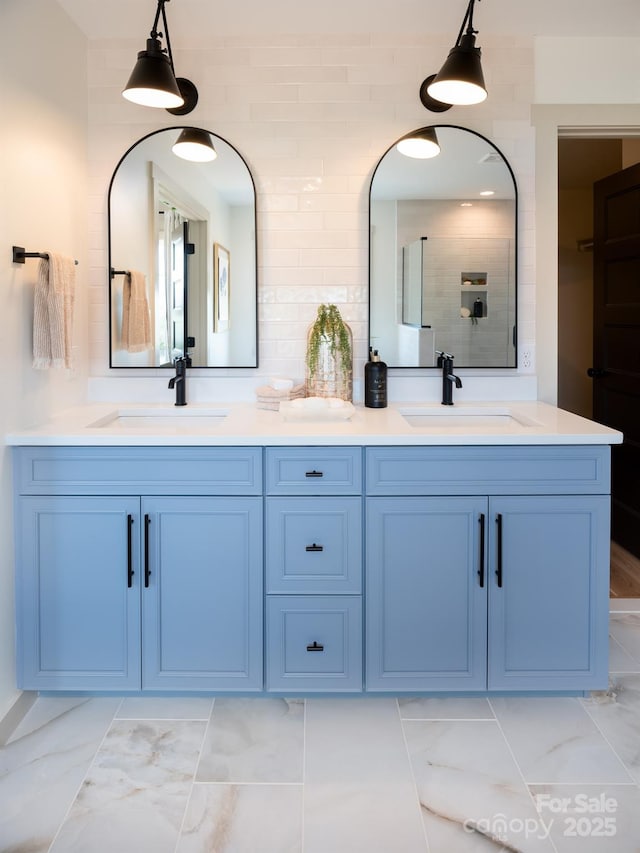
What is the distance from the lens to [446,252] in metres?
2.99

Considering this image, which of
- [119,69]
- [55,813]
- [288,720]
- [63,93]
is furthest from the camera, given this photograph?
[119,69]

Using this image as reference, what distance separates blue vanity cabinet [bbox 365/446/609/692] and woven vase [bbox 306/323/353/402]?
2.11 ft

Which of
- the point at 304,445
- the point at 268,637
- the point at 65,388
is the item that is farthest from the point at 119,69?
the point at 268,637

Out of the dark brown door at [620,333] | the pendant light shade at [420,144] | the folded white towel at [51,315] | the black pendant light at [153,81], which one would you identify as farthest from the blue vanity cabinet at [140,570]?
the dark brown door at [620,333]

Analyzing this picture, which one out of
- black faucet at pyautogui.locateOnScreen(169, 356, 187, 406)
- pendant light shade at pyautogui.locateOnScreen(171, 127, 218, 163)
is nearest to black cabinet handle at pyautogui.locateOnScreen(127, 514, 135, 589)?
black faucet at pyautogui.locateOnScreen(169, 356, 187, 406)

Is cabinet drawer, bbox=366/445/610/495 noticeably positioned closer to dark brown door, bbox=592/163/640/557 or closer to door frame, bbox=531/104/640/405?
door frame, bbox=531/104/640/405

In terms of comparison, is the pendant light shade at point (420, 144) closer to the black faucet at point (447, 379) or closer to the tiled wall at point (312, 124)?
the tiled wall at point (312, 124)

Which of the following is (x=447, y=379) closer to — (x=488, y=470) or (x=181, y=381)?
(x=488, y=470)

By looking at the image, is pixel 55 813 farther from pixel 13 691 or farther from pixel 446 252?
pixel 446 252

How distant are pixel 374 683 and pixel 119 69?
8.45 feet

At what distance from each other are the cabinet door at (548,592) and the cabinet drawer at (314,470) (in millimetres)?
469

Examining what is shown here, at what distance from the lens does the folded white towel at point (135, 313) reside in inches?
118

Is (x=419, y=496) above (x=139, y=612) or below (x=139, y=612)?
above

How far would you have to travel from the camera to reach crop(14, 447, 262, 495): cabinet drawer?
91.0 inches
